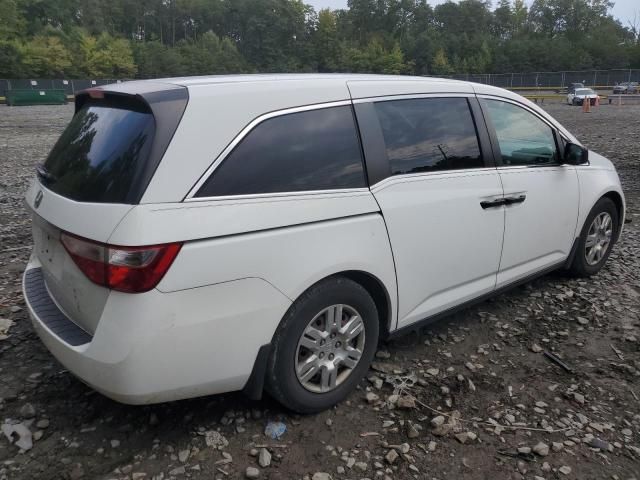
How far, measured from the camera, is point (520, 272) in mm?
3963

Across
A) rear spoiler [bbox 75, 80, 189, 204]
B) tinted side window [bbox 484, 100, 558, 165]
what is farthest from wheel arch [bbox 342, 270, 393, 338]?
tinted side window [bbox 484, 100, 558, 165]

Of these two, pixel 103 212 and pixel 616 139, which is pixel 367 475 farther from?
pixel 616 139

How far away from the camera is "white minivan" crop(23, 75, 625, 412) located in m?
2.23

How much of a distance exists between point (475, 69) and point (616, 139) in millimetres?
90822

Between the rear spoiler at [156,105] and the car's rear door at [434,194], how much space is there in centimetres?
103

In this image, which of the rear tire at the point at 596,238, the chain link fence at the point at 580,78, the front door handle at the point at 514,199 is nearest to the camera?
the front door handle at the point at 514,199

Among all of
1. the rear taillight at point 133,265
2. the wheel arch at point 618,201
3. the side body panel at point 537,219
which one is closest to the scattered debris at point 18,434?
the rear taillight at point 133,265

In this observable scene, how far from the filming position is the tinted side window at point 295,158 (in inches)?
95.7

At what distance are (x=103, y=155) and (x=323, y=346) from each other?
1449 millimetres

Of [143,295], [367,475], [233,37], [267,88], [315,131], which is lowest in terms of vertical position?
[367,475]

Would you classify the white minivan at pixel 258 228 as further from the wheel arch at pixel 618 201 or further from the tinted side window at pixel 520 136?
the wheel arch at pixel 618 201

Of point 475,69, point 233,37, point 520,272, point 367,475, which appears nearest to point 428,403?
point 367,475

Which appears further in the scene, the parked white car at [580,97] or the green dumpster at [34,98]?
the green dumpster at [34,98]

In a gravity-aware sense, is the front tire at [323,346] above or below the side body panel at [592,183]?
below
